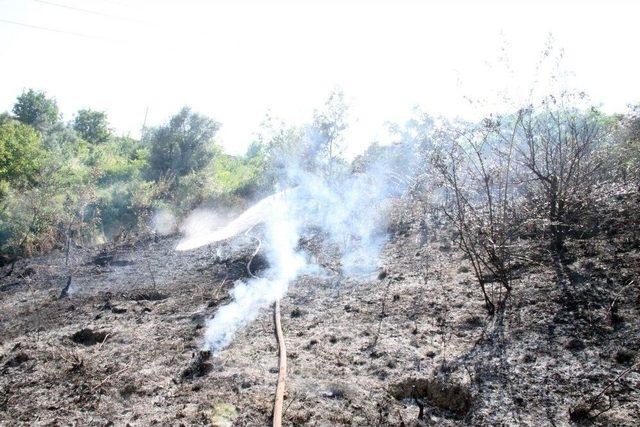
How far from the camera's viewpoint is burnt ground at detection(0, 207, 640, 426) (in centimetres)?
282

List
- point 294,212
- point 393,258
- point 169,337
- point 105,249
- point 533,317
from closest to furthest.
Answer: point 533,317, point 169,337, point 393,258, point 105,249, point 294,212

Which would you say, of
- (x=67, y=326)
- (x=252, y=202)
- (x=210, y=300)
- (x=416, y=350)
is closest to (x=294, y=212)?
(x=252, y=202)

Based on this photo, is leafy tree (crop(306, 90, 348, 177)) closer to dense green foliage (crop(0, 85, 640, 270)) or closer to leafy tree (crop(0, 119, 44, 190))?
dense green foliage (crop(0, 85, 640, 270))

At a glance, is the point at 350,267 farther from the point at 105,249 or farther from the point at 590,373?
the point at 105,249

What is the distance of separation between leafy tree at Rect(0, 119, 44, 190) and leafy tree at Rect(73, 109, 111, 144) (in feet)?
58.7

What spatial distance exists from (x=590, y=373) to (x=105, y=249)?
11.7 meters

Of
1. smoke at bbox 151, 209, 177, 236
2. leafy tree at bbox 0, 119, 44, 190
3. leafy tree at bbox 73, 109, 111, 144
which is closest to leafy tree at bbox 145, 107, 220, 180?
smoke at bbox 151, 209, 177, 236

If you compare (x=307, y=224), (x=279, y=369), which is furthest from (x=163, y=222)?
(x=279, y=369)

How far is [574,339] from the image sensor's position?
3104 mm

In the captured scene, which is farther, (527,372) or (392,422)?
(527,372)

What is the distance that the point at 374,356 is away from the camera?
3666mm

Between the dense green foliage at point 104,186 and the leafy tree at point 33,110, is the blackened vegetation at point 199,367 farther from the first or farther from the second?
the leafy tree at point 33,110

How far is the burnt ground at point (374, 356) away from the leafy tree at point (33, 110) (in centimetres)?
2744

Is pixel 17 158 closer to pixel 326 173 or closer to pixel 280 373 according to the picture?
pixel 326 173
